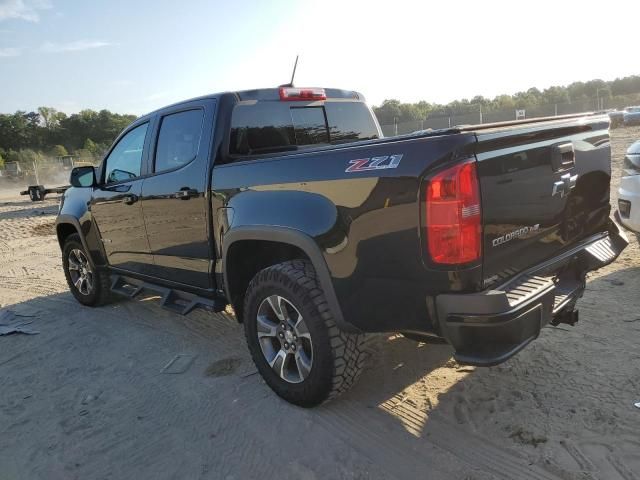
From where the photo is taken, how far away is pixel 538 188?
263 centimetres

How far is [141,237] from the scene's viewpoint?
14.4 ft

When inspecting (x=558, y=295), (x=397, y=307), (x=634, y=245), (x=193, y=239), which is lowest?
(x=634, y=245)

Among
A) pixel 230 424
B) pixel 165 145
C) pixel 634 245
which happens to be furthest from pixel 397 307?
pixel 634 245

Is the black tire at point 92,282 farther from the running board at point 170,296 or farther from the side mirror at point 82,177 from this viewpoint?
the side mirror at point 82,177

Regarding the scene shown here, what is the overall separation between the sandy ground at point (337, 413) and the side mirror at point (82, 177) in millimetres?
1649

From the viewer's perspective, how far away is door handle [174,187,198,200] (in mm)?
3607

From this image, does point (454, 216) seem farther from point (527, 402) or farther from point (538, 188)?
point (527, 402)

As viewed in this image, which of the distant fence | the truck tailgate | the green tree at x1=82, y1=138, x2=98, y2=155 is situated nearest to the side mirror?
the truck tailgate

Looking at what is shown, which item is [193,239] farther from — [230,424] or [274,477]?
[274,477]

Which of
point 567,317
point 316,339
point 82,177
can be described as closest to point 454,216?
point 316,339

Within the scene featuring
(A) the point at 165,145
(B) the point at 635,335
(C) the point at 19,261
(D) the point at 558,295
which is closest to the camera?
(D) the point at 558,295

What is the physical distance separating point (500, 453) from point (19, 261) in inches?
344

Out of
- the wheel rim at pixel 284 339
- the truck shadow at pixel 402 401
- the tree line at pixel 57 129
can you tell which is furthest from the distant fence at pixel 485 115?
the tree line at pixel 57 129

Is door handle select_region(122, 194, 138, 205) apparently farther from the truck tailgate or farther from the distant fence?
the distant fence
